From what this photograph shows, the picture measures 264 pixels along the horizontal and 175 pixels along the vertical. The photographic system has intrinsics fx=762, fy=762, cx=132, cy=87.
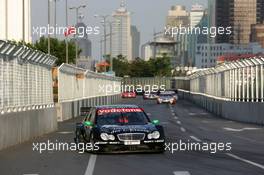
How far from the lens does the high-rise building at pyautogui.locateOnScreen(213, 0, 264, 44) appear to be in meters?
148

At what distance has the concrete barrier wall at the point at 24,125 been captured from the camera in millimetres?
22578

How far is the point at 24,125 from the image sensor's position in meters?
26.2

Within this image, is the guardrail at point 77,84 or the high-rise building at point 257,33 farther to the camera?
the high-rise building at point 257,33

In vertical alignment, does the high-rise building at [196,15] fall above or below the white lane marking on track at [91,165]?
above

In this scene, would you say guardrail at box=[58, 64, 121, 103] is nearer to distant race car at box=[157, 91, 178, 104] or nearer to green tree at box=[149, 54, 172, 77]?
distant race car at box=[157, 91, 178, 104]

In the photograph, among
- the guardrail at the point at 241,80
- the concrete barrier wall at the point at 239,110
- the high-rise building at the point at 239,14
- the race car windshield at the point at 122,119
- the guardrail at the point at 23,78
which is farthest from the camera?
the high-rise building at the point at 239,14

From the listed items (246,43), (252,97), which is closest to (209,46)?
(246,43)

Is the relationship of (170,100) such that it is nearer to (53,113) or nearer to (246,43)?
(53,113)

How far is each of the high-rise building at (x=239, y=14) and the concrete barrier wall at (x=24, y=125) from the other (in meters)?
115

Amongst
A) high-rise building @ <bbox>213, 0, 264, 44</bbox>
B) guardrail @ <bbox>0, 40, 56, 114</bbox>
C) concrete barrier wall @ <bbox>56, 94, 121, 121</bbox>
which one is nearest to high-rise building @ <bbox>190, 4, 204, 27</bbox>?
high-rise building @ <bbox>213, 0, 264, 44</bbox>

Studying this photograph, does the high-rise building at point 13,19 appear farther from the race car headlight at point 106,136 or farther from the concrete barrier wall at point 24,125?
the race car headlight at point 106,136

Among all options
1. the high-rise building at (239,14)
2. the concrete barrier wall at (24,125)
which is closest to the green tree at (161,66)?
the high-rise building at (239,14)

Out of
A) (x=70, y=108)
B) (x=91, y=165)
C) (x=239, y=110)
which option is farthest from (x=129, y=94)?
(x=91, y=165)

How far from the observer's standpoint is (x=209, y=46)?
169 metres
